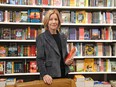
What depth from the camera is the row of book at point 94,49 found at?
3.77 metres

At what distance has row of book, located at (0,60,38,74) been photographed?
141 inches

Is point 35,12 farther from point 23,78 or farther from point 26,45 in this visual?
point 23,78

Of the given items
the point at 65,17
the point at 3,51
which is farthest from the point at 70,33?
the point at 3,51

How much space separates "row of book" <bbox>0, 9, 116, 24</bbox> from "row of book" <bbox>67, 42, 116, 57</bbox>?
442 mm

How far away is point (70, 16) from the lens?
147 inches

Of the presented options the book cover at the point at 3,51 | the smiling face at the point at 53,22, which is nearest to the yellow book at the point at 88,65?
the book cover at the point at 3,51

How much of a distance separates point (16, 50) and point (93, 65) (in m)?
1.51

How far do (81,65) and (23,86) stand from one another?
2409 millimetres

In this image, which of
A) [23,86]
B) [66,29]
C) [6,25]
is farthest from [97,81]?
[23,86]

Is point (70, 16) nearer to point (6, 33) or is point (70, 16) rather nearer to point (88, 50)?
point (88, 50)

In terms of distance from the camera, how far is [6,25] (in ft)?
12.5

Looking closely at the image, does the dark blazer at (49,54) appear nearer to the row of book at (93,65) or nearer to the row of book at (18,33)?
the row of book at (18,33)

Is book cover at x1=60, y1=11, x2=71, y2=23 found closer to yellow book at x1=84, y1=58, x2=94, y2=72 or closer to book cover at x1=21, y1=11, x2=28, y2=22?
book cover at x1=21, y1=11, x2=28, y2=22

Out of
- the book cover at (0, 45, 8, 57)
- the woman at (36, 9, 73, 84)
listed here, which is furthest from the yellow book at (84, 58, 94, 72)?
the woman at (36, 9, 73, 84)
